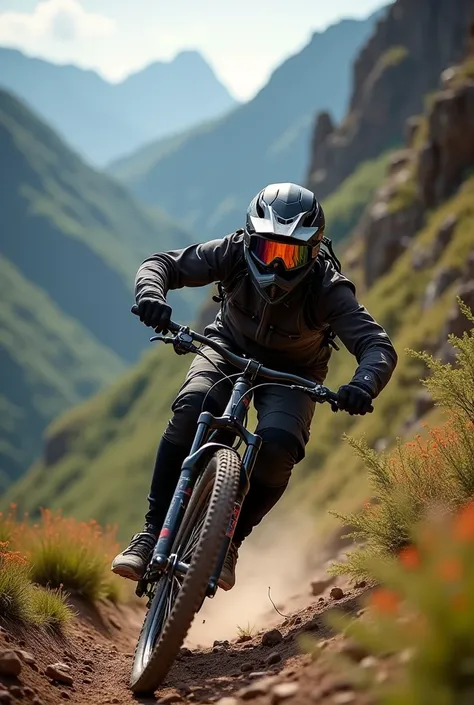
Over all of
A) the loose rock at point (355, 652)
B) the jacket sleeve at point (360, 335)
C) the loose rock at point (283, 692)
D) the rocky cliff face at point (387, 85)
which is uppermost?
the rocky cliff face at point (387, 85)

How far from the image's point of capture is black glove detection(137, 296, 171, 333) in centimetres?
540

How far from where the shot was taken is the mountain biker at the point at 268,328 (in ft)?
18.6

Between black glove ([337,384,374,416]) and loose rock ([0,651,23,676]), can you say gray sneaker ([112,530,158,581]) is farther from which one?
black glove ([337,384,374,416])

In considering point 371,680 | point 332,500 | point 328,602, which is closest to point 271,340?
point 328,602

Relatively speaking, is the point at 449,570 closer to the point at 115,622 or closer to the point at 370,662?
the point at 370,662

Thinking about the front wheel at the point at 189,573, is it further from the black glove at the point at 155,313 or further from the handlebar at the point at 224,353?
the black glove at the point at 155,313

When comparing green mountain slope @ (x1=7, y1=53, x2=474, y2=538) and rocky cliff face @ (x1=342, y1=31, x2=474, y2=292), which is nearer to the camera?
green mountain slope @ (x1=7, y1=53, x2=474, y2=538)

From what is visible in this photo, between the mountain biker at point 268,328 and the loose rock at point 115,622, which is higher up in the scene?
the mountain biker at point 268,328

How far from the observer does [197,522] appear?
508cm

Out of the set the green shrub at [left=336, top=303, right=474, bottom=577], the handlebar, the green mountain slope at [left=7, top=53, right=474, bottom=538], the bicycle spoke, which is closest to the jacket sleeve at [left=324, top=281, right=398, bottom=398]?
the green shrub at [left=336, top=303, right=474, bottom=577]

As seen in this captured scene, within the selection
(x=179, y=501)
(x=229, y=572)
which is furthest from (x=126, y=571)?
(x=179, y=501)

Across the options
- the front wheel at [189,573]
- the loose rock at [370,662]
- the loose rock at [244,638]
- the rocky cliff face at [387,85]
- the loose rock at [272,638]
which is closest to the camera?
the loose rock at [370,662]

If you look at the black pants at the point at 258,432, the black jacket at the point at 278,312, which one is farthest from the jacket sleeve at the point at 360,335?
the black pants at the point at 258,432

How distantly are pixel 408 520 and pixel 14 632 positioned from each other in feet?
8.11
